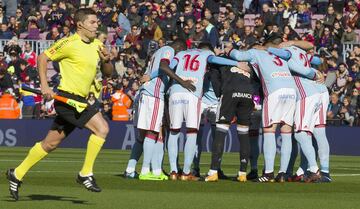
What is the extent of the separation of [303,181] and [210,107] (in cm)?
238

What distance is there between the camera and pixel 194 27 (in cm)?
3747

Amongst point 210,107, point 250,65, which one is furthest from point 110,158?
point 250,65

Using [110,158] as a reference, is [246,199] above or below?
above

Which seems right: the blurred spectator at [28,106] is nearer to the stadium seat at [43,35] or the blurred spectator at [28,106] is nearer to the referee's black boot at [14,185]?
the stadium seat at [43,35]

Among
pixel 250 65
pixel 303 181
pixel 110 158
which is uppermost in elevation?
pixel 250 65

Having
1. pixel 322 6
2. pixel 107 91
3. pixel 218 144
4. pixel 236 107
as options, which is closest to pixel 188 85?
pixel 236 107

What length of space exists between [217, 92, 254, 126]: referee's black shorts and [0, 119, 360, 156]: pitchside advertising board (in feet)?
40.0

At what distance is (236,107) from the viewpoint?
19.9 m

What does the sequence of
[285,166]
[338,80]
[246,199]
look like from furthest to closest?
[338,80]
[285,166]
[246,199]

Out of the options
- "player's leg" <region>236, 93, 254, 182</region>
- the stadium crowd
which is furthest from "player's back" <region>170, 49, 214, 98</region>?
the stadium crowd

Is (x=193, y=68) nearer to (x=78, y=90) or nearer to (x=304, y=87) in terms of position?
(x=304, y=87)

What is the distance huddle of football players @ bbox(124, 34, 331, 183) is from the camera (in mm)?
19719

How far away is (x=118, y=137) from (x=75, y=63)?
19.5 m

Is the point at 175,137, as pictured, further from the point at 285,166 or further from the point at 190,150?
the point at 285,166
